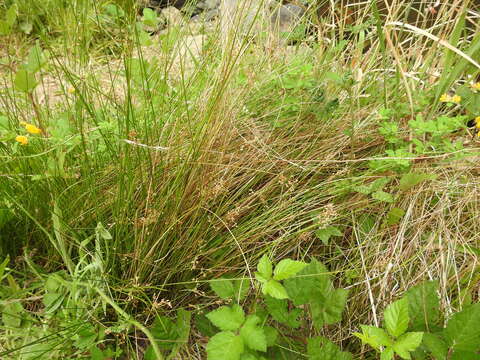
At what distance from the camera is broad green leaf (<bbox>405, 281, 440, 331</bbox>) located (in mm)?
920

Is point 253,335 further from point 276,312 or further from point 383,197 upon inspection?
point 383,197

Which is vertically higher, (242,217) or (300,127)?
(300,127)

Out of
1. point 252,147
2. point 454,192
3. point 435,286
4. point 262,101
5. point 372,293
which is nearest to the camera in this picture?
point 435,286

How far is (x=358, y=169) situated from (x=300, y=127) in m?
0.22

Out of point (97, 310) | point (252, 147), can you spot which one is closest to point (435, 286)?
point (252, 147)

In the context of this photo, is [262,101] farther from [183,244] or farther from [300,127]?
[183,244]

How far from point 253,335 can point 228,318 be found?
64 millimetres

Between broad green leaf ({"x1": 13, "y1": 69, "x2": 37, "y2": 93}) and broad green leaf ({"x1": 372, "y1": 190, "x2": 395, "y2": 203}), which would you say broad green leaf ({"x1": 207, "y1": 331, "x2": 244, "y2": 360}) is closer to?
broad green leaf ({"x1": 372, "y1": 190, "x2": 395, "y2": 203})

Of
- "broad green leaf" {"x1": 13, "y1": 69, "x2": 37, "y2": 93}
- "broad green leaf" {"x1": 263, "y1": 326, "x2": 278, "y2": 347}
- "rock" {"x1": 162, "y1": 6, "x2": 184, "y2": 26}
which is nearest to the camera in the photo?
"broad green leaf" {"x1": 263, "y1": 326, "x2": 278, "y2": 347}

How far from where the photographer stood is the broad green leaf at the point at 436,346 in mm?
842

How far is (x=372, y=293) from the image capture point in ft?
3.56

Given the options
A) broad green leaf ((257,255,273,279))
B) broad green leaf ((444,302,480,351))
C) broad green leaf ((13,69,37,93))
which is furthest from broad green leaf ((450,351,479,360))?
broad green leaf ((13,69,37,93))

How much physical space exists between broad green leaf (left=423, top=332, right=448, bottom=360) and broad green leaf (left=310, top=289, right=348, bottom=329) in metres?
0.17

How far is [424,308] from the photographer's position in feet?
3.02
